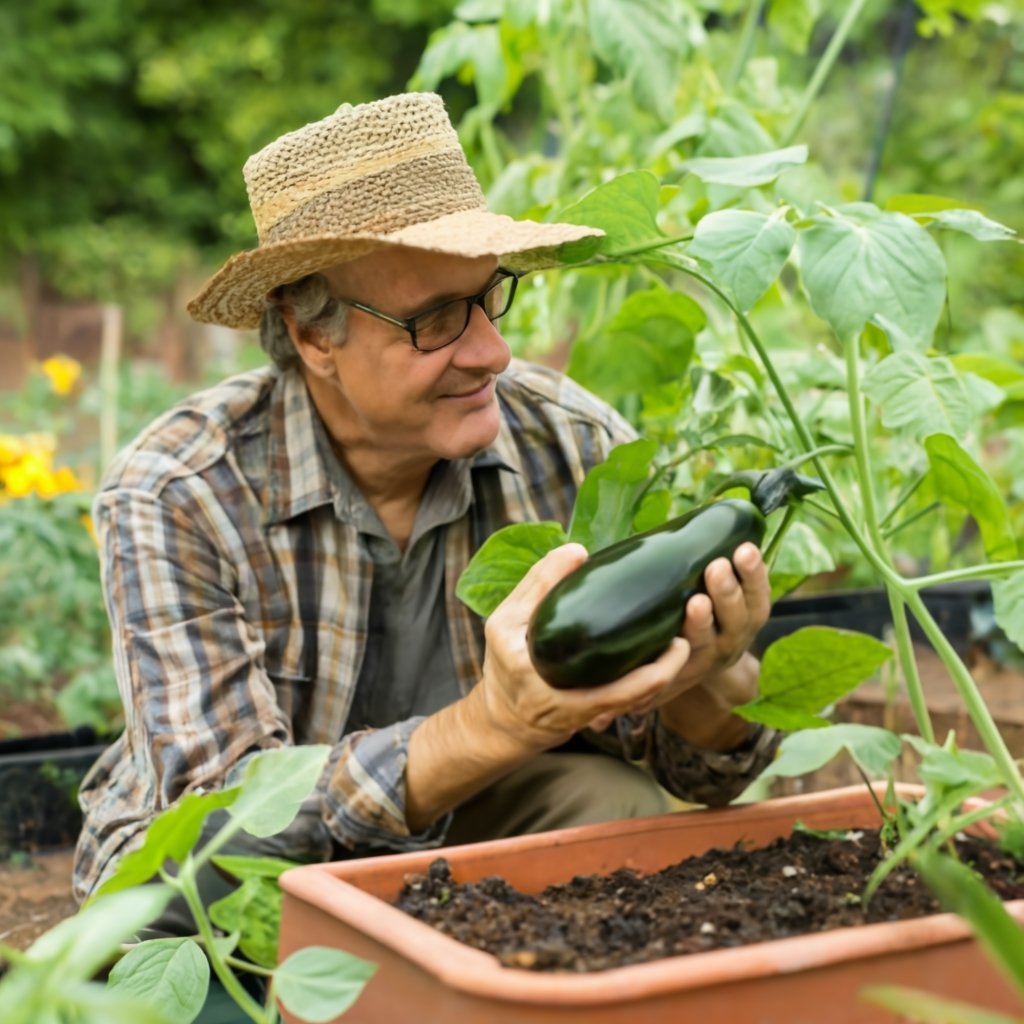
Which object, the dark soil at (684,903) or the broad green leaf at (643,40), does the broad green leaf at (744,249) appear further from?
the broad green leaf at (643,40)

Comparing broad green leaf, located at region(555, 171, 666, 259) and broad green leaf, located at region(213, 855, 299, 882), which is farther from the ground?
broad green leaf, located at region(555, 171, 666, 259)

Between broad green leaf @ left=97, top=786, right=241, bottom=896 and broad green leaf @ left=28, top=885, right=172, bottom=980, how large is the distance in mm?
134

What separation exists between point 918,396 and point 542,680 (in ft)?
1.35

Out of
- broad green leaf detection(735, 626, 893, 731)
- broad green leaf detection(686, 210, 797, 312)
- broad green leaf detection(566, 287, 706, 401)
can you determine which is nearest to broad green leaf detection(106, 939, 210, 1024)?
broad green leaf detection(735, 626, 893, 731)

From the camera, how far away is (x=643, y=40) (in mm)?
2279

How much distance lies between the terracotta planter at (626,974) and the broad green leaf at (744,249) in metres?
0.48

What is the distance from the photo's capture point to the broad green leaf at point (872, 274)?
1.18m

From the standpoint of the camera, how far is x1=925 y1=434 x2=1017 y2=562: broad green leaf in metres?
1.26

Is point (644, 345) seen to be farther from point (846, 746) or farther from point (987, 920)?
point (987, 920)

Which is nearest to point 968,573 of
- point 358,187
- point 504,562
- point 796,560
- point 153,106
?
point 504,562

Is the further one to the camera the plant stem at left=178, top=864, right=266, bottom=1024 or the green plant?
the plant stem at left=178, top=864, right=266, bottom=1024

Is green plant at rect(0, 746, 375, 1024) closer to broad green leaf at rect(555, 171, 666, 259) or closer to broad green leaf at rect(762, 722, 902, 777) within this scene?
broad green leaf at rect(762, 722, 902, 777)

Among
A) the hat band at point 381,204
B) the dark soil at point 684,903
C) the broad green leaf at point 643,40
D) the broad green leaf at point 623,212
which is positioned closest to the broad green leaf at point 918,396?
the broad green leaf at point 623,212

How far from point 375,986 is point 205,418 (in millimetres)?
957
